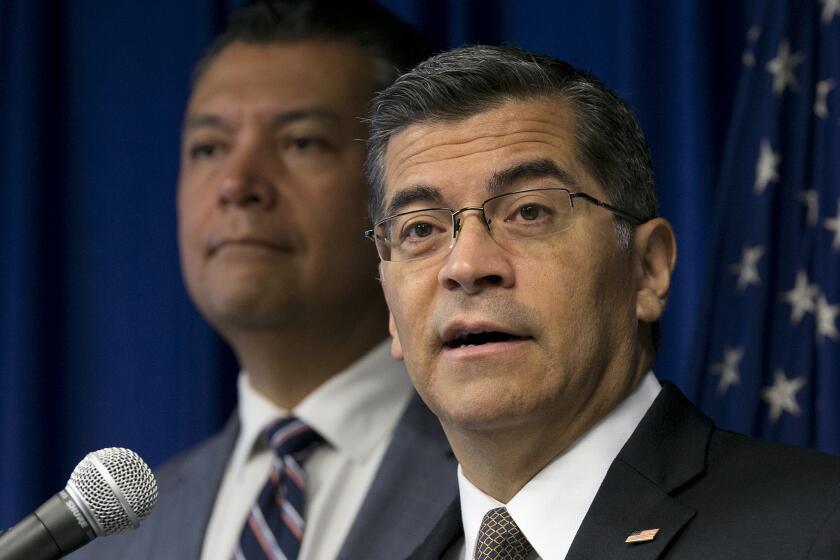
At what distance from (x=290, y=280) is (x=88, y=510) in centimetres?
144

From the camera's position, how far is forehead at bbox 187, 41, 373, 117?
122 inches

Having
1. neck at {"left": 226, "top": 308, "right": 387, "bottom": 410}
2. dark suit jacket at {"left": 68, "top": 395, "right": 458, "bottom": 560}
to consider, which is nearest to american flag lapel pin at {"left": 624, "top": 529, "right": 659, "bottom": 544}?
dark suit jacket at {"left": 68, "top": 395, "right": 458, "bottom": 560}

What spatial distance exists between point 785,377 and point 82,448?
2.10m

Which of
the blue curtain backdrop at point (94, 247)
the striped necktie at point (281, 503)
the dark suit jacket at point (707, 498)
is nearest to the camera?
the dark suit jacket at point (707, 498)

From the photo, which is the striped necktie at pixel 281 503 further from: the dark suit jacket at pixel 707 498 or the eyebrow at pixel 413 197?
the dark suit jacket at pixel 707 498

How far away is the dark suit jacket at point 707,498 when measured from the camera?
183 cm

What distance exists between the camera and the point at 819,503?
1859 mm

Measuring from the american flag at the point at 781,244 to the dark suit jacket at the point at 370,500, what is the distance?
616 millimetres

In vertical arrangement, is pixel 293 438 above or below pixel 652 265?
below

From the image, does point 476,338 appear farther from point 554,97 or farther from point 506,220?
point 554,97

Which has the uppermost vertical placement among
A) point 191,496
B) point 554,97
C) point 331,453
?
point 554,97

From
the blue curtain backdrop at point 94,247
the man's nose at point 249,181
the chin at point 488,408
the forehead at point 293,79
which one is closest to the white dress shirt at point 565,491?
the chin at point 488,408

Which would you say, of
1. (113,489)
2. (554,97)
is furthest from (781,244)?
(113,489)

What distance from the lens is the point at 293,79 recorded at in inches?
122
